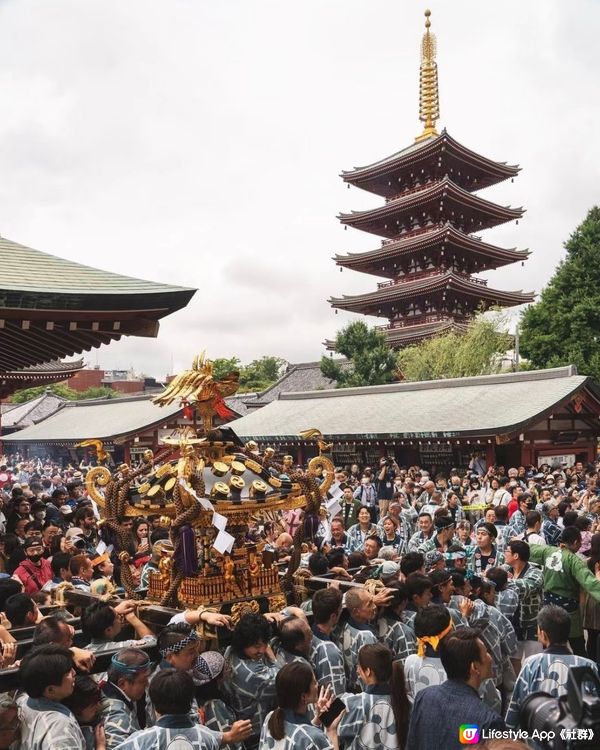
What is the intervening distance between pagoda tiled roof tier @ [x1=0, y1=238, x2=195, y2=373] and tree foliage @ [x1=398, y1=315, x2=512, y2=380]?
2437 centimetres

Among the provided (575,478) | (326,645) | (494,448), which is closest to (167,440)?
(326,645)

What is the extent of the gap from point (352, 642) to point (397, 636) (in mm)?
414

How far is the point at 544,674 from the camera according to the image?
12.8 ft

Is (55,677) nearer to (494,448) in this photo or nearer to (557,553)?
(557,553)

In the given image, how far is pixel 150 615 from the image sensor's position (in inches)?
181

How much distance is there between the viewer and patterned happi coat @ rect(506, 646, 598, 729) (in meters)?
3.84

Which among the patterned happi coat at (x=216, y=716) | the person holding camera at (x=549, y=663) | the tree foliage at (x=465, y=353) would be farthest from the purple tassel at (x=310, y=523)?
the tree foliage at (x=465, y=353)

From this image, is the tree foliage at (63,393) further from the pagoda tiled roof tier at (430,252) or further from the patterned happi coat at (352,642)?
Answer: the patterned happi coat at (352,642)

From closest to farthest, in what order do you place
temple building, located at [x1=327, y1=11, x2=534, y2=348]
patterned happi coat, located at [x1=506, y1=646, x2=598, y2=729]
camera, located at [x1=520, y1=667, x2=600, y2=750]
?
1. camera, located at [x1=520, y1=667, x2=600, y2=750]
2. patterned happi coat, located at [x1=506, y1=646, x2=598, y2=729]
3. temple building, located at [x1=327, y1=11, x2=534, y2=348]

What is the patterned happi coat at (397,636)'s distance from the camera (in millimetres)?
4762

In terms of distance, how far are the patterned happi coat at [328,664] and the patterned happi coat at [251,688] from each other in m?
0.45

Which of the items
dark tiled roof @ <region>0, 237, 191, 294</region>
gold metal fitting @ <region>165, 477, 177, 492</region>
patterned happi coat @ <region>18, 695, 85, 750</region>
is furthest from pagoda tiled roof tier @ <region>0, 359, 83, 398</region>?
patterned happi coat @ <region>18, 695, 85, 750</region>

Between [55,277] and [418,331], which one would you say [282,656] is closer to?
[55,277]

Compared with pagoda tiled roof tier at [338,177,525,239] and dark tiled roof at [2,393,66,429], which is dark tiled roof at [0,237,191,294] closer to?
pagoda tiled roof tier at [338,177,525,239]
